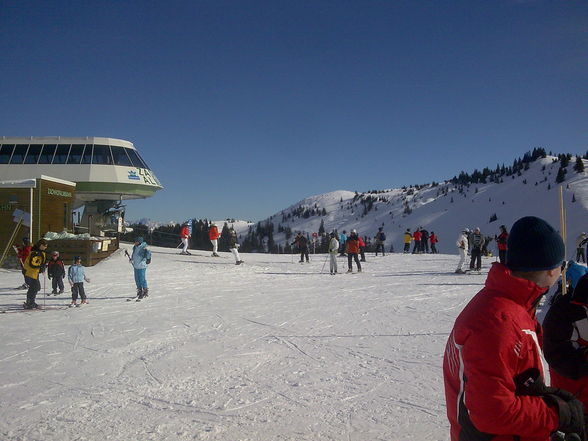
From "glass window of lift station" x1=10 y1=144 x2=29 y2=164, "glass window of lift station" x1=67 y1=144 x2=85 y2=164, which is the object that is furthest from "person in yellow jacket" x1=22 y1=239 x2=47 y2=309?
"glass window of lift station" x1=10 y1=144 x2=29 y2=164

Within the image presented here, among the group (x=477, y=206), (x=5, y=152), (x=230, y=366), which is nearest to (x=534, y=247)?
(x=230, y=366)

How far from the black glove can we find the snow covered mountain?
64.8 meters

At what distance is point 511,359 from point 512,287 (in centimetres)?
29

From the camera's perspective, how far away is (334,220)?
177 meters

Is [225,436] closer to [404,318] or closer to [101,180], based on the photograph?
[404,318]

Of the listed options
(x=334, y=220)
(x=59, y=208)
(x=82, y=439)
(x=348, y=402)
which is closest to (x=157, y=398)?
(x=82, y=439)

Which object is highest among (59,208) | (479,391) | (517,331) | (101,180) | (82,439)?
(101,180)

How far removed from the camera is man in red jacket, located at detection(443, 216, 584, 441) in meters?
1.72

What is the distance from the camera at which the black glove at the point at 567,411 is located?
175 centimetres

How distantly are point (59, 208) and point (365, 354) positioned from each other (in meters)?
17.5

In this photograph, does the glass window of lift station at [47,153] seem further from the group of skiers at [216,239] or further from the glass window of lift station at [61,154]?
the group of skiers at [216,239]

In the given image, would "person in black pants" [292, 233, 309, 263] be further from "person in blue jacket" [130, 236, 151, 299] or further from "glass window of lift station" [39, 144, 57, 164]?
"glass window of lift station" [39, 144, 57, 164]

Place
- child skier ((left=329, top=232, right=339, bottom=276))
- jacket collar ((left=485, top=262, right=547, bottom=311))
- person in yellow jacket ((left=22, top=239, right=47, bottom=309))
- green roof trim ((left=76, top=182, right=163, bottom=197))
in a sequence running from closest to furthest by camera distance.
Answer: jacket collar ((left=485, top=262, right=547, bottom=311)) < person in yellow jacket ((left=22, top=239, right=47, bottom=309)) < child skier ((left=329, top=232, right=339, bottom=276)) < green roof trim ((left=76, top=182, right=163, bottom=197))

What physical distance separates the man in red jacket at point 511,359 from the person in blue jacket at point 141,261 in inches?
409
